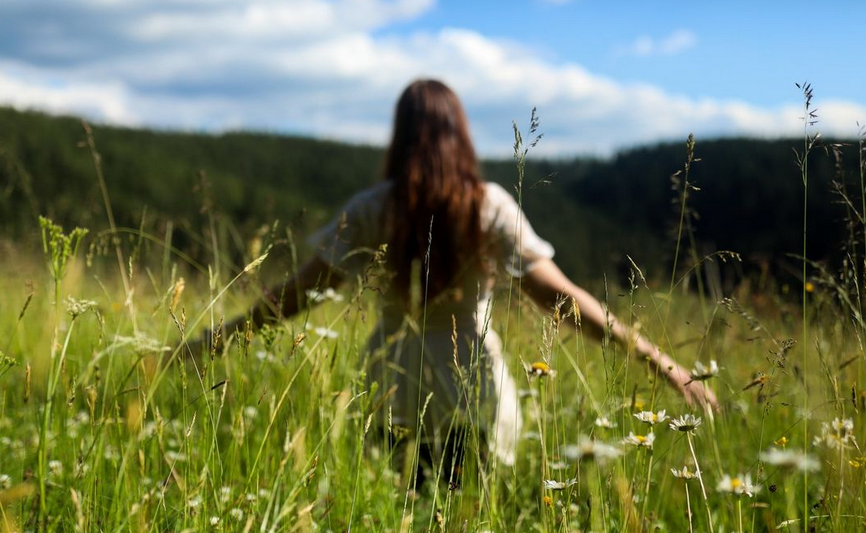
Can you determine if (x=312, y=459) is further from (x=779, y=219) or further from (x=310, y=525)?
(x=779, y=219)

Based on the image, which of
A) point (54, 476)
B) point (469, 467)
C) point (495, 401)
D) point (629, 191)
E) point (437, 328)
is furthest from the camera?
point (629, 191)

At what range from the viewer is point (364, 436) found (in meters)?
1.26

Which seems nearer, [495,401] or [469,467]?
[469,467]

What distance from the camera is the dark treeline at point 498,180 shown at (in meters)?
11.1

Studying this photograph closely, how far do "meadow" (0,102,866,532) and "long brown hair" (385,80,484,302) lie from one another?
30 centimetres

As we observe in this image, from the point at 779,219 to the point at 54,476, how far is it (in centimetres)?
1137

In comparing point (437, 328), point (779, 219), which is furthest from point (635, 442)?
point (779, 219)

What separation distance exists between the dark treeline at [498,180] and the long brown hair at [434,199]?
7239 mm

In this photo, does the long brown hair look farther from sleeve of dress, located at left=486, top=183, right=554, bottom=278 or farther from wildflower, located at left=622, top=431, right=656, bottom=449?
wildflower, located at left=622, top=431, right=656, bottom=449

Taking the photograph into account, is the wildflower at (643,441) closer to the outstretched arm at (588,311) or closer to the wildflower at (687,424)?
the wildflower at (687,424)

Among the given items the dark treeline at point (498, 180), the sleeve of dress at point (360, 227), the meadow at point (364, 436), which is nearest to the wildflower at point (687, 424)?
the meadow at point (364, 436)

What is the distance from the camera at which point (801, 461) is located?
126cm

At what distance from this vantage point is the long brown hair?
2.63 metres

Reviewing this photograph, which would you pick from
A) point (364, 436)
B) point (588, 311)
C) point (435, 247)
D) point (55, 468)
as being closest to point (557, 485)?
point (364, 436)
